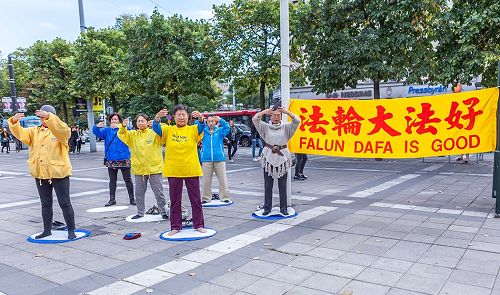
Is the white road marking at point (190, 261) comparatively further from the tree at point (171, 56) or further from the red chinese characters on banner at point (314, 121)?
the tree at point (171, 56)

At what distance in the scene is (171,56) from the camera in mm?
18406

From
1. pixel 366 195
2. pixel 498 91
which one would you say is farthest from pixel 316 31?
pixel 498 91

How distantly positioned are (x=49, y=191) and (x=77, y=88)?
19.4 m

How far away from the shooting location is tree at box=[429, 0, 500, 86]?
11.3 meters

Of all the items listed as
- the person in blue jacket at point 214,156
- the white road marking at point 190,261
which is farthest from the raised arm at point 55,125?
the person in blue jacket at point 214,156

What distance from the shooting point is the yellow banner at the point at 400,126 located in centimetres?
652

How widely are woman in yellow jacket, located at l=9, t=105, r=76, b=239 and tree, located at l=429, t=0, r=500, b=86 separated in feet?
35.5

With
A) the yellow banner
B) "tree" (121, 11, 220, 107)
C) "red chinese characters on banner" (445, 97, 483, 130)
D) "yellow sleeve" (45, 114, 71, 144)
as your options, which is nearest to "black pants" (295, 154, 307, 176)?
the yellow banner

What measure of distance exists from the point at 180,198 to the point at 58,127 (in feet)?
6.04

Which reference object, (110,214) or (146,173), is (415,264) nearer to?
(146,173)

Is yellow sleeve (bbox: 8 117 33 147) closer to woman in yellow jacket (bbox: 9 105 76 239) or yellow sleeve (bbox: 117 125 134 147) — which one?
woman in yellow jacket (bbox: 9 105 76 239)

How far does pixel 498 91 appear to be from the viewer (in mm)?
6305

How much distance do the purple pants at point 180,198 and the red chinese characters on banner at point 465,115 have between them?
4.21m

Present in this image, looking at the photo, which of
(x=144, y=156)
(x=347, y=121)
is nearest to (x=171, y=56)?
(x=144, y=156)
